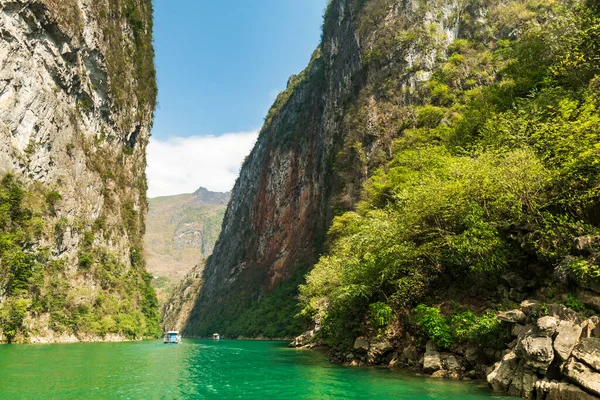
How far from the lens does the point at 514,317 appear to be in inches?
651

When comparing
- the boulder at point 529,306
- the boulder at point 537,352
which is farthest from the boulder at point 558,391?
the boulder at point 529,306

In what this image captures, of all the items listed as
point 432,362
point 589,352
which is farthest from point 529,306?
point 432,362

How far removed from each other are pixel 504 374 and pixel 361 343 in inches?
445

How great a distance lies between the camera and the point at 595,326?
13562 mm

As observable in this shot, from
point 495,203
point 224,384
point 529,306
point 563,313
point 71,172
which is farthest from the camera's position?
point 71,172

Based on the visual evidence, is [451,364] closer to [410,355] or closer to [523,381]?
[410,355]

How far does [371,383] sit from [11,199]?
4989cm

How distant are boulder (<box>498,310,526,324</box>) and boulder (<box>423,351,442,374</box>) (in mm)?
3990

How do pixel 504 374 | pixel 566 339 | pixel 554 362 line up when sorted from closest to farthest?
1. pixel 566 339
2. pixel 554 362
3. pixel 504 374

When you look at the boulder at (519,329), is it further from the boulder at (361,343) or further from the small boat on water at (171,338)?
the small boat on water at (171,338)

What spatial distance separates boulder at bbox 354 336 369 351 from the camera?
25013 millimetres

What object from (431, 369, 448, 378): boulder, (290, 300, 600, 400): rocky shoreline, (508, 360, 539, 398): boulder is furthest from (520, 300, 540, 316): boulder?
(431, 369, 448, 378): boulder

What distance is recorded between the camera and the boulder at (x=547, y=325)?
1394 cm

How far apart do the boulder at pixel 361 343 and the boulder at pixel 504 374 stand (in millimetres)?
10138
